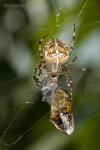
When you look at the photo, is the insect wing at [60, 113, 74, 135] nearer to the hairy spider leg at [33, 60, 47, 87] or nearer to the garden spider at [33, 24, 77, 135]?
the garden spider at [33, 24, 77, 135]

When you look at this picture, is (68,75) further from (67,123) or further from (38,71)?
(67,123)

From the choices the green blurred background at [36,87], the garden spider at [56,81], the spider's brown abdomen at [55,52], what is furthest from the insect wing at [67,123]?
the spider's brown abdomen at [55,52]

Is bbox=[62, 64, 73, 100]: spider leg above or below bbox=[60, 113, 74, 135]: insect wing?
above

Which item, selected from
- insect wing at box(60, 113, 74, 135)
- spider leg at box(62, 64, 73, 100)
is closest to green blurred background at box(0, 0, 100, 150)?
spider leg at box(62, 64, 73, 100)

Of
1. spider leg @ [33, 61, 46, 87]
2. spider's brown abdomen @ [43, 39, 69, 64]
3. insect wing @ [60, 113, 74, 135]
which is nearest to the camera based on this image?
insect wing @ [60, 113, 74, 135]

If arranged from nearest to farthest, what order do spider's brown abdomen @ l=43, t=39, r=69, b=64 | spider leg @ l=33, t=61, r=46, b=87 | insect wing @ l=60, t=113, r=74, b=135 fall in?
1. insect wing @ l=60, t=113, r=74, b=135
2. spider's brown abdomen @ l=43, t=39, r=69, b=64
3. spider leg @ l=33, t=61, r=46, b=87

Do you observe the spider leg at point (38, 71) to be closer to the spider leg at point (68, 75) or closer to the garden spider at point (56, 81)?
the garden spider at point (56, 81)
